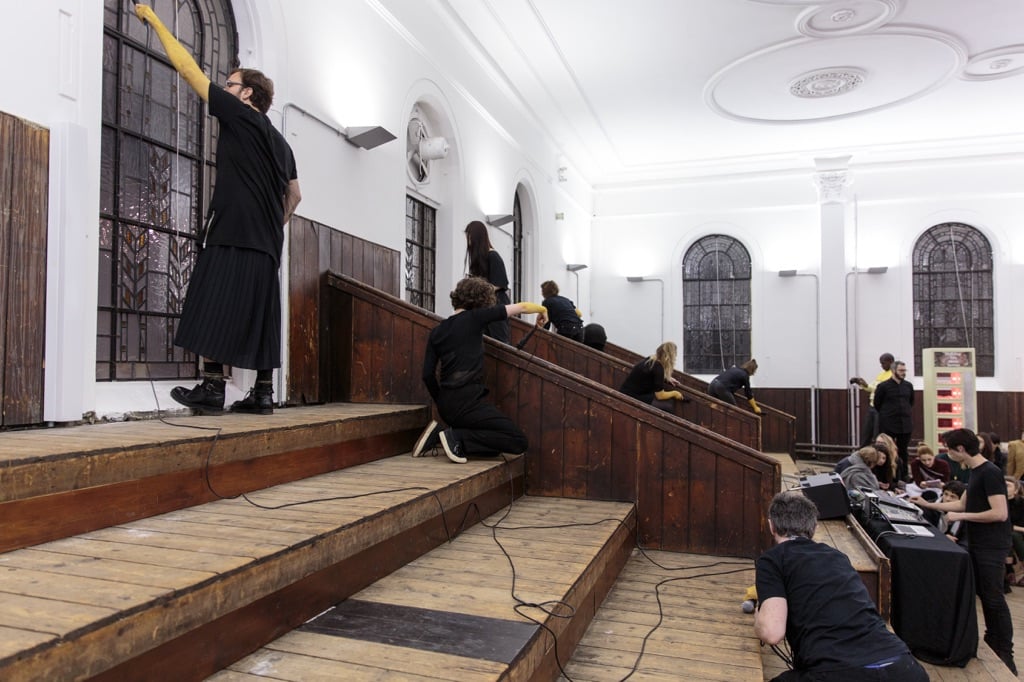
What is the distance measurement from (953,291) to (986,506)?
8.84 metres

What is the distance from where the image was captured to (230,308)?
324cm

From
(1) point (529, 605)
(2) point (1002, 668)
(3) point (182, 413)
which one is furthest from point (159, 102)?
(2) point (1002, 668)

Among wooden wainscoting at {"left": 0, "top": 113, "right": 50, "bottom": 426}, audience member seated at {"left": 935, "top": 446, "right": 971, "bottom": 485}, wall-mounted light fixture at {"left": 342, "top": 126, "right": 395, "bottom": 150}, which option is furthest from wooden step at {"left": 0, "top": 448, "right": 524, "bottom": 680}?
audience member seated at {"left": 935, "top": 446, "right": 971, "bottom": 485}

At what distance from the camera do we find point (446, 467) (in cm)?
369

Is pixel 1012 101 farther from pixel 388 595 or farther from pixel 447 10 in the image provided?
pixel 388 595

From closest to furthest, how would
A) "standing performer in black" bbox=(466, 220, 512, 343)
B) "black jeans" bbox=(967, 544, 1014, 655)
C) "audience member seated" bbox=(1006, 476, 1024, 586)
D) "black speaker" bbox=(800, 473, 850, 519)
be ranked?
1. "black jeans" bbox=(967, 544, 1014, 655)
2. "black speaker" bbox=(800, 473, 850, 519)
3. "standing performer in black" bbox=(466, 220, 512, 343)
4. "audience member seated" bbox=(1006, 476, 1024, 586)

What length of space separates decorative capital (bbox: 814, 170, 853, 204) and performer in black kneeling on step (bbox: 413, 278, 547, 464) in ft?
33.6

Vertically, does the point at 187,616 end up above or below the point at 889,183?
below

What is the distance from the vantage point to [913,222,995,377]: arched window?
1212 centimetres

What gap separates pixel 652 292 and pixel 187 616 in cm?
1267

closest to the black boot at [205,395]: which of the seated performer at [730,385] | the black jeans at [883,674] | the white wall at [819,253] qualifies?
the black jeans at [883,674]

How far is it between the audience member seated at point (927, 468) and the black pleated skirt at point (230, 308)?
798 cm

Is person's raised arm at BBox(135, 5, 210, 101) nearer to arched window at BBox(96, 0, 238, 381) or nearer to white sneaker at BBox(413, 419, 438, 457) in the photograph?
arched window at BBox(96, 0, 238, 381)

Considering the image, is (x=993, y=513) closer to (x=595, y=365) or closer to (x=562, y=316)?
(x=595, y=365)
